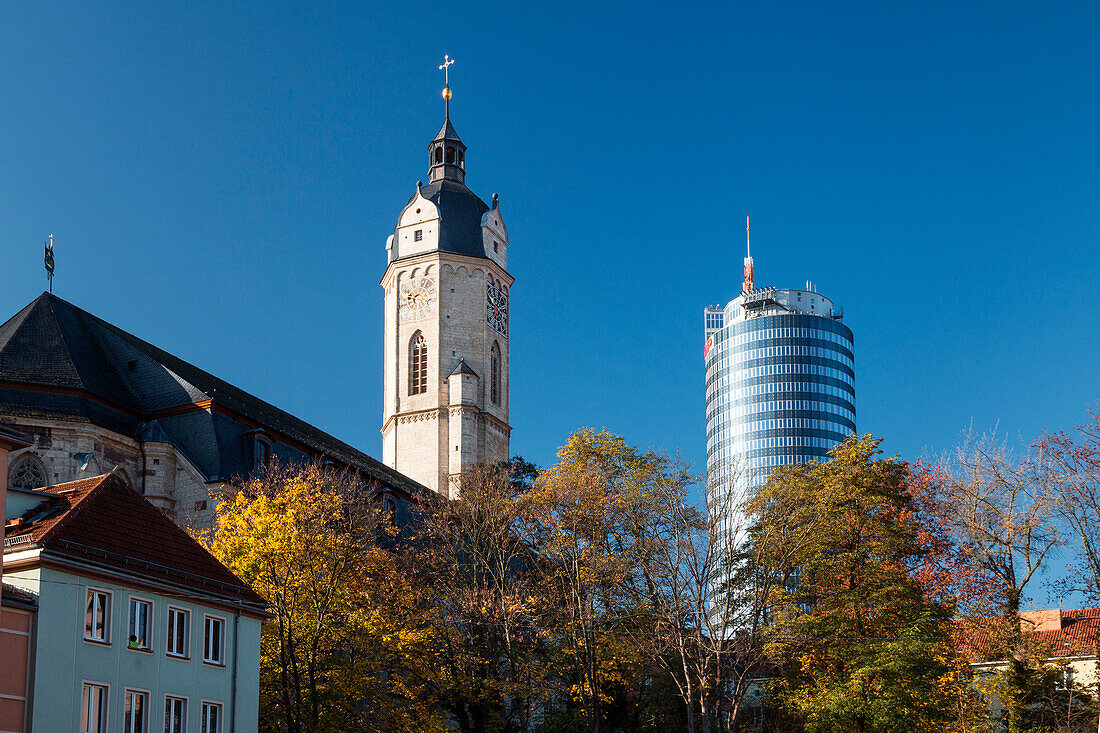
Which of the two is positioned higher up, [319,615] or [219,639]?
[319,615]

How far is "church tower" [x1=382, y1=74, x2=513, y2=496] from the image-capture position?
75.3 m

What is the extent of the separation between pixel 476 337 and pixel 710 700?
135 ft

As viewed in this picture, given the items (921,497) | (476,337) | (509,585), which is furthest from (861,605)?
(476,337)

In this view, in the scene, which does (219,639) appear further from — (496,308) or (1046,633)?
(496,308)

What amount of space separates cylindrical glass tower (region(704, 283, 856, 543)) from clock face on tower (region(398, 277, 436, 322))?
221 ft

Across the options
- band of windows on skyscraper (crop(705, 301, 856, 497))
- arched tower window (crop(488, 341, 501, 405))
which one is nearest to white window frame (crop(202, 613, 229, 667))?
arched tower window (crop(488, 341, 501, 405))

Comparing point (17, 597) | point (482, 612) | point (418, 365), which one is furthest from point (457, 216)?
point (17, 597)

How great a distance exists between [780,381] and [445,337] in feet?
254

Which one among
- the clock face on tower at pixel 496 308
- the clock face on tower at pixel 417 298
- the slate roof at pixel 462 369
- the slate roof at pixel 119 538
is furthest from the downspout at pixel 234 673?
the clock face on tower at pixel 496 308

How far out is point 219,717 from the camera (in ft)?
95.5

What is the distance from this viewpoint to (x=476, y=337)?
3063 inches

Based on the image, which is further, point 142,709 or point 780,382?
point 780,382

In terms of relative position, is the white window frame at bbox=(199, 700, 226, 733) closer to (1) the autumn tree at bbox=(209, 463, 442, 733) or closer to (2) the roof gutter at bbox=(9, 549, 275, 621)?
(2) the roof gutter at bbox=(9, 549, 275, 621)

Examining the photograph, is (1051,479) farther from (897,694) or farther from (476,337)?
(476,337)
